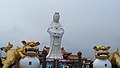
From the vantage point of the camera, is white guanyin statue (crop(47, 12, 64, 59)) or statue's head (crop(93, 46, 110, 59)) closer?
statue's head (crop(93, 46, 110, 59))

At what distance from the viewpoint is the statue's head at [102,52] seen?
18.4 meters

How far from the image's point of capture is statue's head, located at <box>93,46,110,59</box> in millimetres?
18420

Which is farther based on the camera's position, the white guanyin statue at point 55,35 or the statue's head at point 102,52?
the white guanyin statue at point 55,35

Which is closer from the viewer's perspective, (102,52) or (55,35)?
(102,52)

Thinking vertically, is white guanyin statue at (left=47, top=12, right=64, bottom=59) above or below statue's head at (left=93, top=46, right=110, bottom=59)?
above

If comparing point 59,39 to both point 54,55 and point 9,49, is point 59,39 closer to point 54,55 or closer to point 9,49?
point 54,55

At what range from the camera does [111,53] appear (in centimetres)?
1939

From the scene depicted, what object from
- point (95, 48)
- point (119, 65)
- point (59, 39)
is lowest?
point (119, 65)

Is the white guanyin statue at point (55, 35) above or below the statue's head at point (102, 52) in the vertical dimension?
above

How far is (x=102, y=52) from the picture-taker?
18406 millimetres

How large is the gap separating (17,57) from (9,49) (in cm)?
155

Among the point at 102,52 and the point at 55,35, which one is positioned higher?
the point at 55,35

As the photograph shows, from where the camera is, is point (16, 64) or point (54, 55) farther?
point (54, 55)

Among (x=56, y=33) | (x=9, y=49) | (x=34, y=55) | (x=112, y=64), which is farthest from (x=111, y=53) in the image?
(x=56, y=33)
